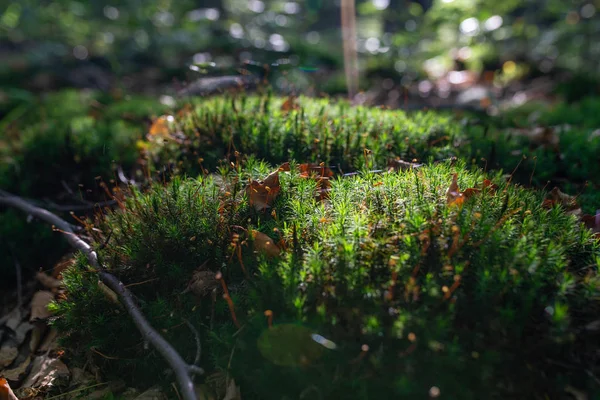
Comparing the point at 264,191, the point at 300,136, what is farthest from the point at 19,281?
the point at 300,136

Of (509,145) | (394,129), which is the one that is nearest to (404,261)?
(394,129)

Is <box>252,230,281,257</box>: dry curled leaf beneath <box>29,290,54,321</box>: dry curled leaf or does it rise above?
above

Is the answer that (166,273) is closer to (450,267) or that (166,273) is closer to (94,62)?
(450,267)

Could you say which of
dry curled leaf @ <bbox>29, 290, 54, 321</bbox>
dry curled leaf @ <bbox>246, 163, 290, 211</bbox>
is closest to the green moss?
dry curled leaf @ <bbox>246, 163, 290, 211</bbox>

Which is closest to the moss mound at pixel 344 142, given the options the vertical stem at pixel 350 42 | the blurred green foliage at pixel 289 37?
the vertical stem at pixel 350 42

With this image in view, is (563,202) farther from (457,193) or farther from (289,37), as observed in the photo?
(289,37)

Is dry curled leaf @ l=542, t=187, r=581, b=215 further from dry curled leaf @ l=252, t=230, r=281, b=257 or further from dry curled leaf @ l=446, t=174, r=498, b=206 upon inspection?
dry curled leaf @ l=252, t=230, r=281, b=257

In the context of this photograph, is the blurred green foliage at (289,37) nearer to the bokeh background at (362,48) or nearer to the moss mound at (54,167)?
the bokeh background at (362,48)
